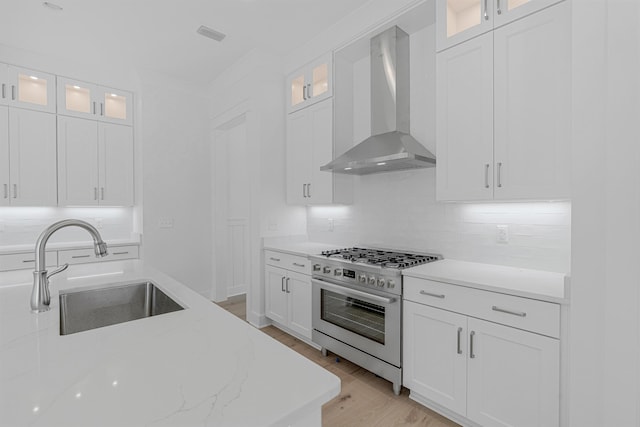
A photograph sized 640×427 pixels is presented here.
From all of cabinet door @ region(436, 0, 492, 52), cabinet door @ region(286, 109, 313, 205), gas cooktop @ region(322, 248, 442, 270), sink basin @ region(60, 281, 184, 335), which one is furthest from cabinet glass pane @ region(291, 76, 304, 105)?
sink basin @ region(60, 281, 184, 335)

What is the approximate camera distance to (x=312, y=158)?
11.2ft

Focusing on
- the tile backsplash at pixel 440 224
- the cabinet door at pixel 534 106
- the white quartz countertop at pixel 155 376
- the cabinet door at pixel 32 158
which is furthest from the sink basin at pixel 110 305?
the cabinet door at pixel 32 158

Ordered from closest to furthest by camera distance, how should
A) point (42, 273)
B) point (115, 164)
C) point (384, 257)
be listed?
1. point (42, 273)
2. point (384, 257)
3. point (115, 164)

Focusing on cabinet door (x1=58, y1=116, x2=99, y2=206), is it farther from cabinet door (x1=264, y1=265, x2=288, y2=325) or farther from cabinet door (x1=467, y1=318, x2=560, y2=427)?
cabinet door (x1=467, y1=318, x2=560, y2=427)

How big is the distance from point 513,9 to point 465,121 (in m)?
0.67

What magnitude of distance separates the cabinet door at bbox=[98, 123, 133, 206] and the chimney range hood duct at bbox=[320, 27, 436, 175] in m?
2.81

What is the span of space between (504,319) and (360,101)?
7.95 ft

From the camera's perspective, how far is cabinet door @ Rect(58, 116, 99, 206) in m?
3.68

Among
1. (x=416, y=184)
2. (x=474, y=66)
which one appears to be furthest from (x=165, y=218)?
(x=474, y=66)

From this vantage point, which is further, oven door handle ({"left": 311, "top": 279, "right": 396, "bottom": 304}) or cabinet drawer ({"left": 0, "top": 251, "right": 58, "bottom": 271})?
cabinet drawer ({"left": 0, "top": 251, "right": 58, "bottom": 271})

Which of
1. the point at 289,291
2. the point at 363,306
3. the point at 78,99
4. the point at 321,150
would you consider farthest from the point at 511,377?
the point at 78,99

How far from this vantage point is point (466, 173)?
7.04 ft

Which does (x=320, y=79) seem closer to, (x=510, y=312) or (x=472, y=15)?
(x=472, y=15)

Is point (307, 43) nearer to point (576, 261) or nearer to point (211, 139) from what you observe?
point (211, 139)
